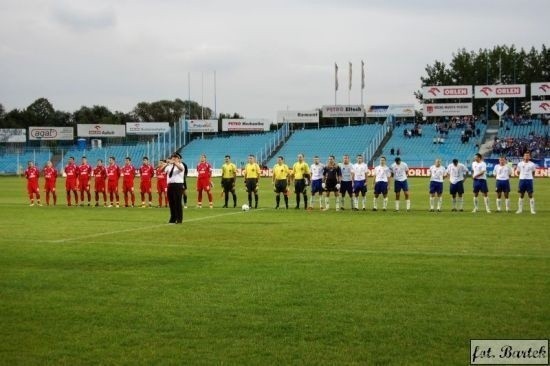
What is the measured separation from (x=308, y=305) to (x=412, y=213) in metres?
16.7

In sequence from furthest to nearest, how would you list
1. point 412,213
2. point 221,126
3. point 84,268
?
point 221,126 → point 412,213 → point 84,268

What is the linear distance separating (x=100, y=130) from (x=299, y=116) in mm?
26204

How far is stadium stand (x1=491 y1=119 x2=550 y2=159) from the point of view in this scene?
68.9 metres

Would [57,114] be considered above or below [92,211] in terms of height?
above

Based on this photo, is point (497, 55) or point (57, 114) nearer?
point (497, 55)

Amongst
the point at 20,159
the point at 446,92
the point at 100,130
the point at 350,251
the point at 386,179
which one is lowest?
the point at 350,251

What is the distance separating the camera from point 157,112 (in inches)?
5246

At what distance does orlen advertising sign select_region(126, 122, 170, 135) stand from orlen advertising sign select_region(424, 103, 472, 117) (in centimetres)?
3477

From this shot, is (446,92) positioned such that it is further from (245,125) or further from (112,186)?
(112,186)

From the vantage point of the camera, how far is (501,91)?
264 feet

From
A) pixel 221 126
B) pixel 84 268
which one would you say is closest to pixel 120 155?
pixel 221 126

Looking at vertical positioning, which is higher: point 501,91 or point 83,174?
point 501,91

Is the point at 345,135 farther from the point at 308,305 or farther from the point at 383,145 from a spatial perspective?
the point at 308,305

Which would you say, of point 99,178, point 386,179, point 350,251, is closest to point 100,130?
point 99,178
